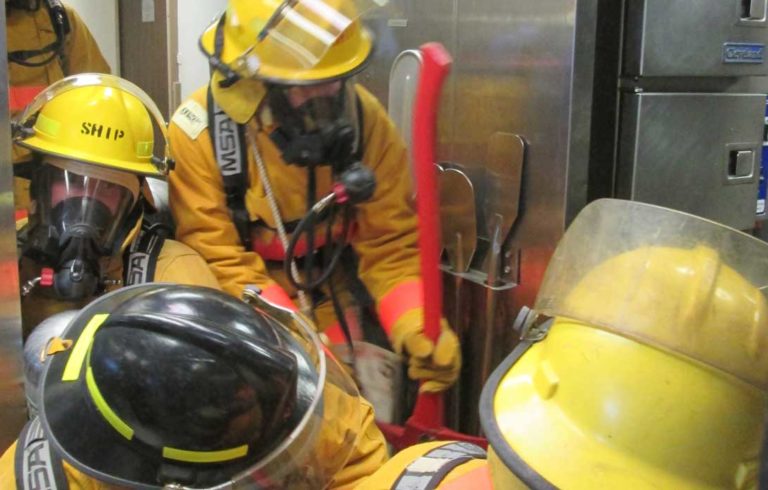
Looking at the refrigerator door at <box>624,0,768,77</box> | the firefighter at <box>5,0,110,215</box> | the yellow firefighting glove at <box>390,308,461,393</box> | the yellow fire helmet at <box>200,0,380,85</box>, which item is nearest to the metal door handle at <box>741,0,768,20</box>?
the refrigerator door at <box>624,0,768,77</box>

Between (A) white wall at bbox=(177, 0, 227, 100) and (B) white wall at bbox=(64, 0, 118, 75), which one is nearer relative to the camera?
(A) white wall at bbox=(177, 0, 227, 100)

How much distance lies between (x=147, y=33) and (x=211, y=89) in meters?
1.98

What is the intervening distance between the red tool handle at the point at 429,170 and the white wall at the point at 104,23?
2.55 meters

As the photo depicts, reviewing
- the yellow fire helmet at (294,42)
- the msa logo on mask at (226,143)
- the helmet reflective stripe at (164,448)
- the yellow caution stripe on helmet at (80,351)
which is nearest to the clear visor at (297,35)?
the yellow fire helmet at (294,42)

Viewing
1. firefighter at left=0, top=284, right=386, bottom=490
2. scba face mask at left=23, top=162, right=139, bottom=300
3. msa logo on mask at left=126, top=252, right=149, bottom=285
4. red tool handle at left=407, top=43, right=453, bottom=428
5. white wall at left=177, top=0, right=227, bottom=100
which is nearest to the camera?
firefighter at left=0, top=284, right=386, bottom=490

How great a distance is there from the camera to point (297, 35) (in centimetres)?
161

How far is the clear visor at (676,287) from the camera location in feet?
2.64

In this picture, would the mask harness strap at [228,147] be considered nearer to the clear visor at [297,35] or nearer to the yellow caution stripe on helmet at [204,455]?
the clear visor at [297,35]

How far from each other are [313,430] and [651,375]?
0.47 meters

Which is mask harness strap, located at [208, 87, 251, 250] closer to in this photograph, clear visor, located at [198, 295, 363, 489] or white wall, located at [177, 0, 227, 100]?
clear visor, located at [198, 295, 363, 489]

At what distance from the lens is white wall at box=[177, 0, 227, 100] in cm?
337

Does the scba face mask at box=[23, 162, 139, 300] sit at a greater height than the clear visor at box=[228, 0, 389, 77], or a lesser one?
lesser

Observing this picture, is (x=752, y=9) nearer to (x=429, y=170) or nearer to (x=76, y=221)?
(x=429, y=170)

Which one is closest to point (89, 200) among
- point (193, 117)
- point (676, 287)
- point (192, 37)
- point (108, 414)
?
point (193, 117)
